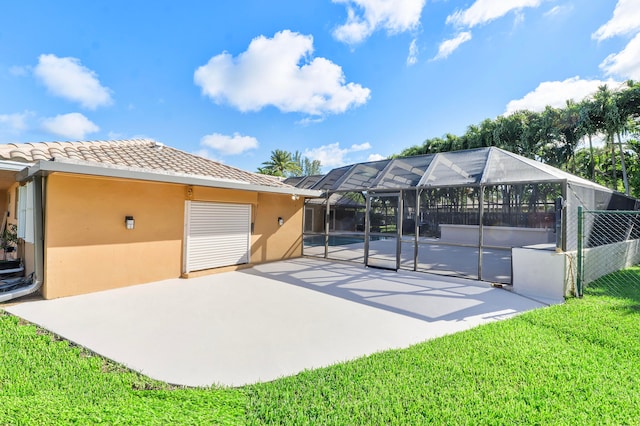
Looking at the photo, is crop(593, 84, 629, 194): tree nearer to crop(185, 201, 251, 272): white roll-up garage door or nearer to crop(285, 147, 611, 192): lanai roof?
crop(285, 147, 611, 192): lanai roof

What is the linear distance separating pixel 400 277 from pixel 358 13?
376 inches

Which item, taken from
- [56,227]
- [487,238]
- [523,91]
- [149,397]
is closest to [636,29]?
[523,91]

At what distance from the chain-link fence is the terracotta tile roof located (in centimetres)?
842

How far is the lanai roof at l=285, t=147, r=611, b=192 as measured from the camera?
716cm

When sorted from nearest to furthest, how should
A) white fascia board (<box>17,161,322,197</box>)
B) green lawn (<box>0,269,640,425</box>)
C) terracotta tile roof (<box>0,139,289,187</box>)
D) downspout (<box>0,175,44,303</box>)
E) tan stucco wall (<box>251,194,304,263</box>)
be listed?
green lawn (<box>0,269,640,425</box>)
white fascia board (<box>17,161,322,197</box>)
downspout (<box>0,175,44,303</box>)
terracotta tile roof (<box>0,139,289,187</box>)
tan stucco wall (<box>251,194,304,263</box>)

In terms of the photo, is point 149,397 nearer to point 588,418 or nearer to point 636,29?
point 588,418

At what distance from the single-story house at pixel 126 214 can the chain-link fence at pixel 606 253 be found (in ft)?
25.4

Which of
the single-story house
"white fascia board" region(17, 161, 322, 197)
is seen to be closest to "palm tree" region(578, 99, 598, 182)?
the single-story house

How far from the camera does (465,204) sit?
1883 cm

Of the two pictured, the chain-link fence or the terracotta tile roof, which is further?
the chain-link fence

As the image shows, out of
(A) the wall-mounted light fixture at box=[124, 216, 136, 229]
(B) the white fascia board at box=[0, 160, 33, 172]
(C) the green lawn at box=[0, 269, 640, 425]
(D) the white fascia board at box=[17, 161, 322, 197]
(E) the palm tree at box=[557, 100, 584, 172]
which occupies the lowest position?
(C) the green lawn at box=[0, 269, 640, 425]

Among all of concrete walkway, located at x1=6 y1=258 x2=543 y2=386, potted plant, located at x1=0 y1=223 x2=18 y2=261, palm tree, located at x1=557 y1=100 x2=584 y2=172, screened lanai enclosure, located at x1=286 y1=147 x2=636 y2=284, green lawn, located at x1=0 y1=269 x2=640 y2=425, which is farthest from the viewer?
palm tree, located at x1=557 y1=100 x2=584 y2=172

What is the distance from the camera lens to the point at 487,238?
16.8 meters

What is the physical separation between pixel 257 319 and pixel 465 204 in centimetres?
1787
